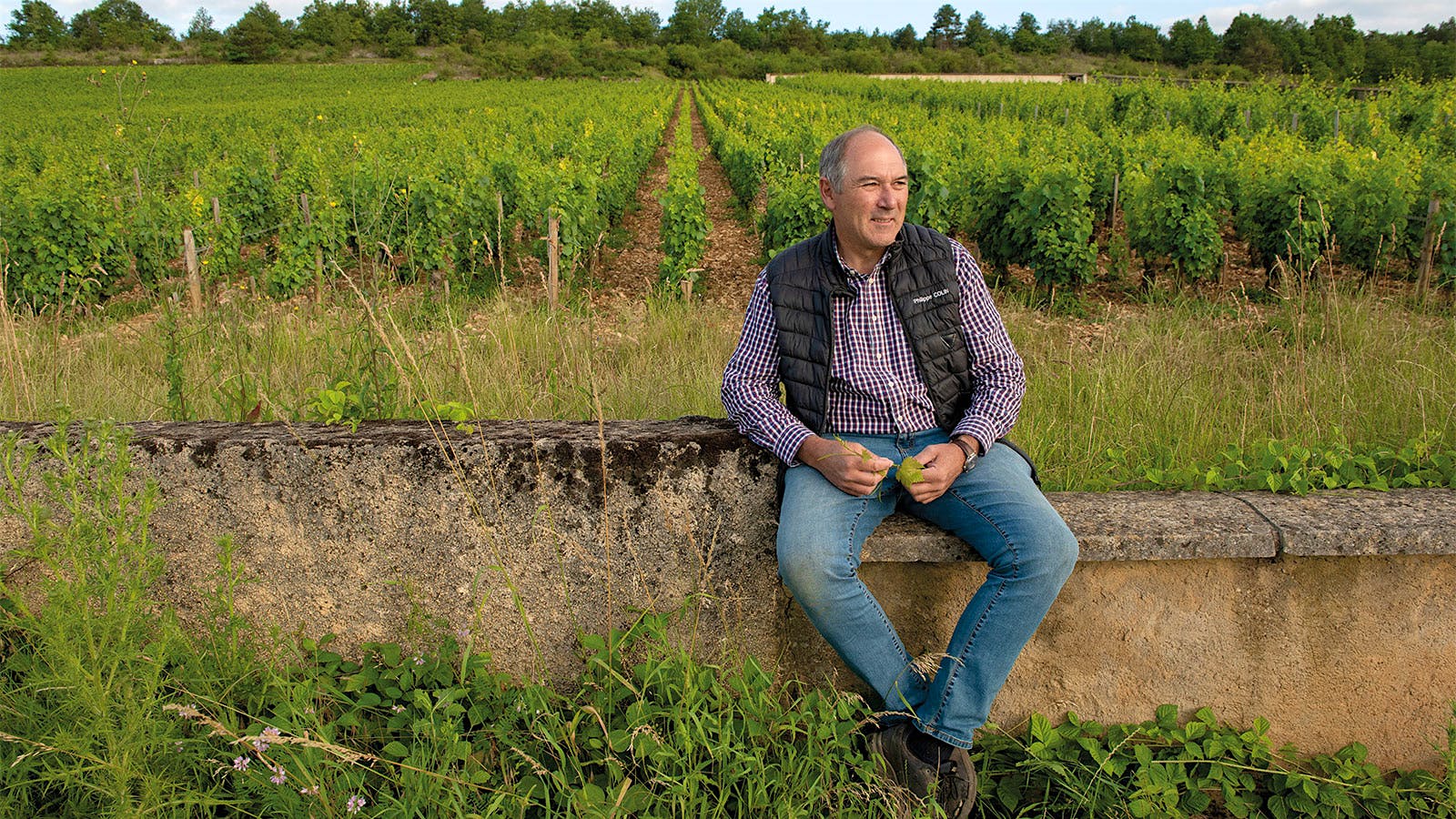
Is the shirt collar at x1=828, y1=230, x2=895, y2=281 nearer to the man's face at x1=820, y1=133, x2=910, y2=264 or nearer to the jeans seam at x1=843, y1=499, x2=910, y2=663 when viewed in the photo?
the man's face at x1=820, y1=133, x2=910, y2=264

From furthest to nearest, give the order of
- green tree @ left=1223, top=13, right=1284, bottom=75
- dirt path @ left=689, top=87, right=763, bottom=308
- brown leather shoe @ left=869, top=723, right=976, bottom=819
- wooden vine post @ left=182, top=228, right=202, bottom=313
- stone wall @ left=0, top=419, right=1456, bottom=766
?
green tree @ left=1223, top=13, right=1284, bottom=75, dirt path @ left=689, top=87, right=763, bottom=308, wooden vine post @ left=182, top=228, right=202, bottom=313, stone wall @ left=0, top=419, right=1456, bottom=766, brown leather shoe @ left=869, top=723, right=976, bottom=819

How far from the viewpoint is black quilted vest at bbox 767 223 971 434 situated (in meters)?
2.45

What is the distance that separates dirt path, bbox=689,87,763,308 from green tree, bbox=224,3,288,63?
69.3m

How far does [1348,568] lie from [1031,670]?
0.80 meters

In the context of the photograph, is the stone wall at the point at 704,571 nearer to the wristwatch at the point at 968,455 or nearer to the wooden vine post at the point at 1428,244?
the wristwatch at the point at 968,455

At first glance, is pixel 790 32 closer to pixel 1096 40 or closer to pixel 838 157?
pixel 1096 40

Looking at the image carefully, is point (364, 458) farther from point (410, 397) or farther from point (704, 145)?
point (704, 145)

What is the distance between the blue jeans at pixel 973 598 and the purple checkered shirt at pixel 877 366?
0.89 feet

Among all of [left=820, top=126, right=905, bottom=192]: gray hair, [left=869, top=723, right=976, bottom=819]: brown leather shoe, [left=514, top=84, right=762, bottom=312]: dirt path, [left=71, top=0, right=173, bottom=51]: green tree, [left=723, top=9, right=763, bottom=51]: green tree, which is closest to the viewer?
[left=869, top=723, right=976, bottom=819]: brown leather shoe

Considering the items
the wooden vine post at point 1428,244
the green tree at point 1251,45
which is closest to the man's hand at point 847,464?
the wooden vine post at point 1428,244

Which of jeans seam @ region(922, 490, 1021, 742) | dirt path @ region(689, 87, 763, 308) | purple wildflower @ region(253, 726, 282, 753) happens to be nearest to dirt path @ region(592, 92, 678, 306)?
dirt path @ region(689, 87, 763, 308)

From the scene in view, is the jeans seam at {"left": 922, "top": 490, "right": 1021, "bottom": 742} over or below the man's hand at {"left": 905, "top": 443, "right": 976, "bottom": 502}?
below

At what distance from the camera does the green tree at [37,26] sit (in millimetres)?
69125

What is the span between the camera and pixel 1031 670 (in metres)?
2.40
